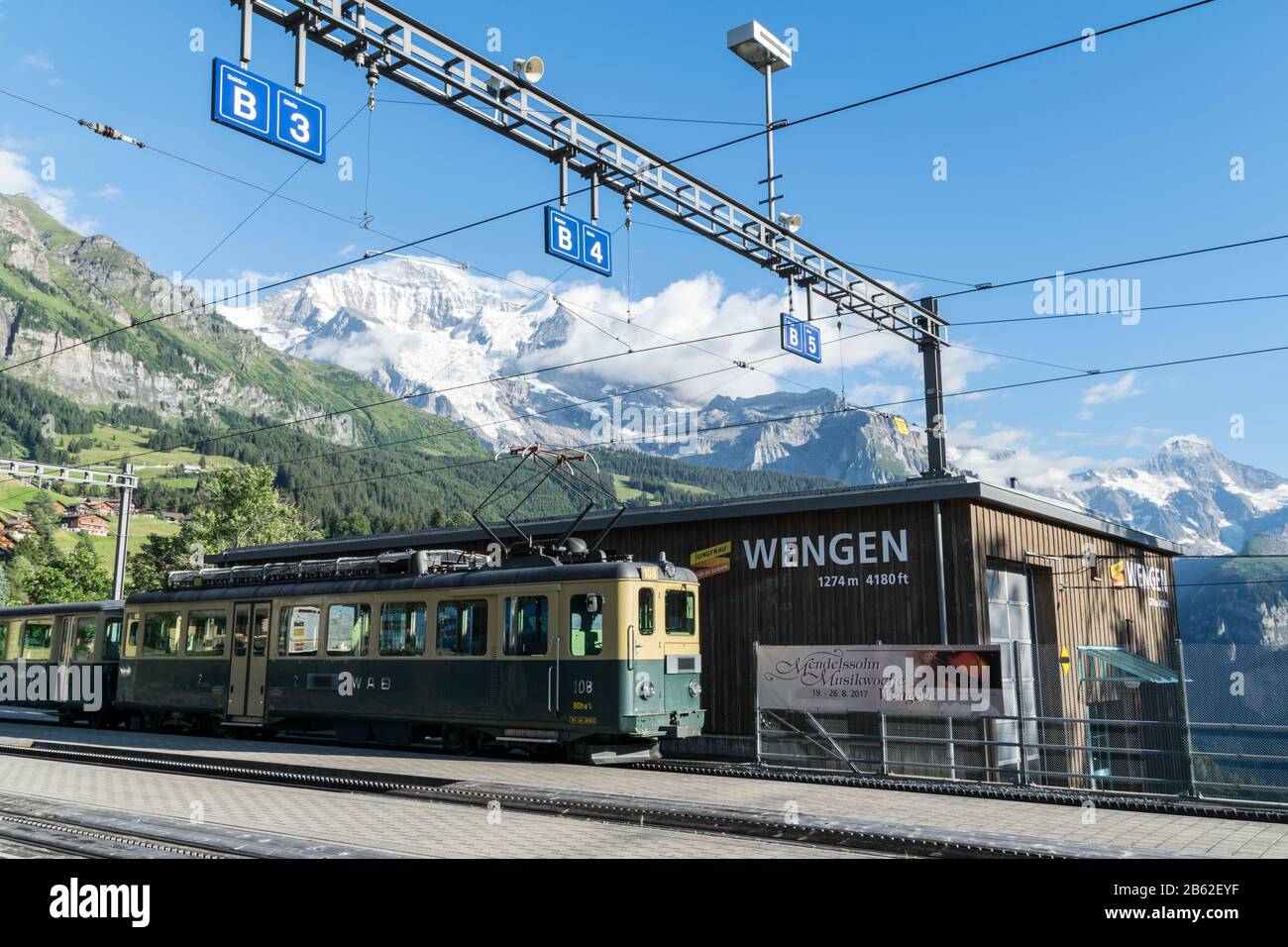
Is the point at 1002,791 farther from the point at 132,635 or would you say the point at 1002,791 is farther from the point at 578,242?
the point at 132,635

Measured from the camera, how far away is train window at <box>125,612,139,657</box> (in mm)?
23000

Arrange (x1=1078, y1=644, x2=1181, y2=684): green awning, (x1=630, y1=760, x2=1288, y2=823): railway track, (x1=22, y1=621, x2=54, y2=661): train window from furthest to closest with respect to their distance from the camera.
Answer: (x1=22, y1=621, x2=54, y2=661): train window
(x1=1078, y1=644, x2=1181, y2=684): green awning
(x1=630, y1=760, x2=1288, y2=823): railway track

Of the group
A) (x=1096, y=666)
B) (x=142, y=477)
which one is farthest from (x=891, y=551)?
(x=142, y=477)

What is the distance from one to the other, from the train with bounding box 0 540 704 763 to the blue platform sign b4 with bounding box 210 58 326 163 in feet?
26.5

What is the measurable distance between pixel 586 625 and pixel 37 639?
1818 centimetres

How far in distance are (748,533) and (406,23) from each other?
11.6 metres

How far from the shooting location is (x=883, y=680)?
15344 millimetres

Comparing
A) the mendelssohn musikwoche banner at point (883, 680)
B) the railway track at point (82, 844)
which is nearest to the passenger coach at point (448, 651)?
the mendelssohn musikwoche banner at point (883, 680)

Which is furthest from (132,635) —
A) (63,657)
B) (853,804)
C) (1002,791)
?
(1002,791)

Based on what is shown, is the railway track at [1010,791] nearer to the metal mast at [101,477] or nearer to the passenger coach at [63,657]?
the passenger coach at [63,657]

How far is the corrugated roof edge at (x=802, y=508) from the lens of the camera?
17.9 metres

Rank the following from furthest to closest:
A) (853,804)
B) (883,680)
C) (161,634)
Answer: (161,634) → (883,680) → (853,804)

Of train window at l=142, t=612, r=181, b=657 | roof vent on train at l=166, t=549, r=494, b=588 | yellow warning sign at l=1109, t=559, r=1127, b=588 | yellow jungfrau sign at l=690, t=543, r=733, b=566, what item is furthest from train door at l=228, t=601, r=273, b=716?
yellow warning sign at l=1109, t=559, r=1127, b=588

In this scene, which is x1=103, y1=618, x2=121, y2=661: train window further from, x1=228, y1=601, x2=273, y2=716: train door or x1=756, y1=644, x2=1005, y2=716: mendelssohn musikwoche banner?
x1=756, y1=644, x2=1005, y2=716: mendelssohn musikwoche banner
